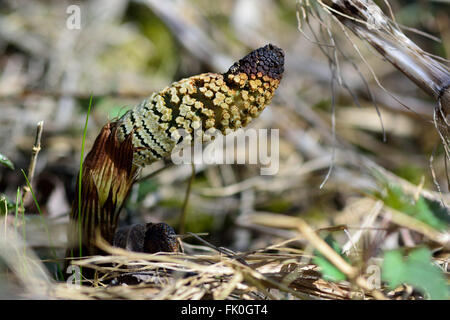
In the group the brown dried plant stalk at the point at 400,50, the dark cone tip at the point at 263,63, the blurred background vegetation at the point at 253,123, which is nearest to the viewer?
the dark cone tip at the point at 263,63

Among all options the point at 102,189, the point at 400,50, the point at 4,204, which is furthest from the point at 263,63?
the point at 4,204

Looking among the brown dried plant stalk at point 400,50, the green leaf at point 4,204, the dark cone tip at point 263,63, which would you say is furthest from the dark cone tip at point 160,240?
the brown dried plant stalk at point 400,50

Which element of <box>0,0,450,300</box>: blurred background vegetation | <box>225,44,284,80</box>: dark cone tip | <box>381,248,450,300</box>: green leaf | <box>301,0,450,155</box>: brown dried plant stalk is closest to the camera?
<box>381,248,450,300</box>: green leaf

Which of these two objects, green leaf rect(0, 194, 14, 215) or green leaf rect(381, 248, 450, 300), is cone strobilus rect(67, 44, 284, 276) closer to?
green leaf rect(0, 194, 14, 215)

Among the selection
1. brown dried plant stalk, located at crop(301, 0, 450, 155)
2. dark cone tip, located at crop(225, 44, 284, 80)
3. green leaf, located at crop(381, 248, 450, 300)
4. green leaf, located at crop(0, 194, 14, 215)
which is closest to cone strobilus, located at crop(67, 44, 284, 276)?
dark cone tip, located at crop(225, 44, 284, 80)

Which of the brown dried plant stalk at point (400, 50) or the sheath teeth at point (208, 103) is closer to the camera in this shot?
the sheath teeth at point (208, 103)

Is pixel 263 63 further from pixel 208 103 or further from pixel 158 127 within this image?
pixel 158 127

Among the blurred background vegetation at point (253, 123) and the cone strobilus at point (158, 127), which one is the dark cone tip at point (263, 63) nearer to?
A: the cone strobilus at point (158, 127)
